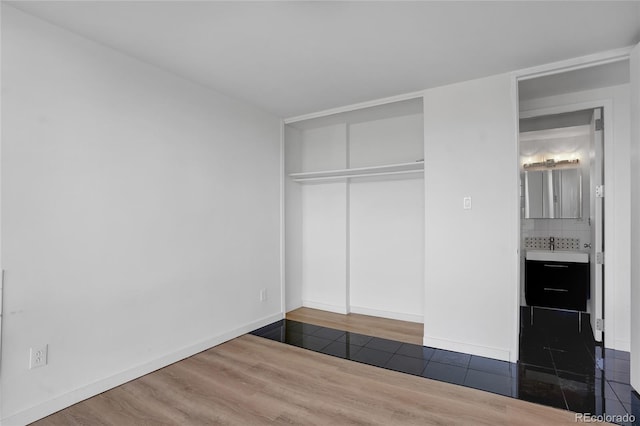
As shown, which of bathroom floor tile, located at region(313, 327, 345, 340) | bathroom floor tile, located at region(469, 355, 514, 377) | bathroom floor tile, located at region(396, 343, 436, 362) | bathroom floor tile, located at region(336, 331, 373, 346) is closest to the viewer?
bathroom floor tile, located at region(469, 355, 514, 377)

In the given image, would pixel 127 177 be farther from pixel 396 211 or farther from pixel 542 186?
pixel 542 186

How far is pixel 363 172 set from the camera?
3.87 m

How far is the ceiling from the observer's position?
1985 millimetres

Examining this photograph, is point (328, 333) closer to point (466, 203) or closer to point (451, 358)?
point (451, 358)

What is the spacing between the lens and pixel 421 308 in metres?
3.81

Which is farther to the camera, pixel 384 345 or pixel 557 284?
pixel 557 284

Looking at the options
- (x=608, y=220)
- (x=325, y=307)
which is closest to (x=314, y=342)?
(x=325, y=307)

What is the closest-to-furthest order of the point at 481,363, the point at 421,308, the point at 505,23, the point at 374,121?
the point at 505,23, the point at 481,363, the point at 421,308, the point at 374,121

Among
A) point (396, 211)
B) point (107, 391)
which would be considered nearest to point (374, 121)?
point (396, 211)

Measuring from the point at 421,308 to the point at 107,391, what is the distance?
307 cm

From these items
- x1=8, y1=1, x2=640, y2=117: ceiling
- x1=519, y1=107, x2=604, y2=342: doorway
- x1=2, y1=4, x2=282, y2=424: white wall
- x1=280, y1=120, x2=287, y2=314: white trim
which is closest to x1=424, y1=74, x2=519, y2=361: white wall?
x1=8, y1=1, x2=640, y2=117: ceiling

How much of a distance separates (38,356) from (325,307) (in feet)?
9.82

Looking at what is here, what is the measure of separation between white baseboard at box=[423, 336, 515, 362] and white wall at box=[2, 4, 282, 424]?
1.95 metres

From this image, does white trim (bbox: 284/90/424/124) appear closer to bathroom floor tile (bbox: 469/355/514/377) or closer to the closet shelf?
the closet shelf
